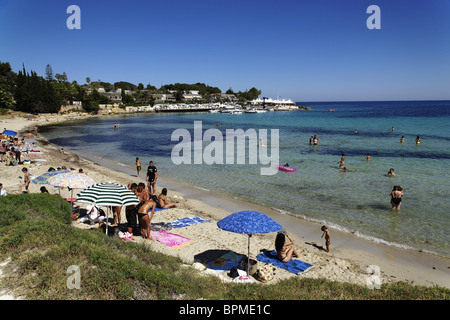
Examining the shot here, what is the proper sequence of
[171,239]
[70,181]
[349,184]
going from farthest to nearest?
[349,184]
[70,181]
[171,239]

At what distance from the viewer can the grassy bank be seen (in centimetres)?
473

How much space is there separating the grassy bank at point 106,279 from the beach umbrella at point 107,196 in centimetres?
127

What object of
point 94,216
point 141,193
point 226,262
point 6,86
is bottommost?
point 226,262

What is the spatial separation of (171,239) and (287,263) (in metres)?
3.83

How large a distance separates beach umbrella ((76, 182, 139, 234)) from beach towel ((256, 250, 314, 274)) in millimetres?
4200

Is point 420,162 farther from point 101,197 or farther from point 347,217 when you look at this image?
point 101,197

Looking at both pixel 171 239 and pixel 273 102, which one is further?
pixel 273 102

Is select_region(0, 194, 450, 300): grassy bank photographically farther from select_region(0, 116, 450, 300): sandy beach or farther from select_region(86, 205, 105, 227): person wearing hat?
select_region(86, 205, 105, 227): person wearing hat

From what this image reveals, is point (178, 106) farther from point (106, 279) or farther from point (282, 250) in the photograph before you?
point (106, 279)

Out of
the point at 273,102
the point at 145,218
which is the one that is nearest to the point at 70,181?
the point at 145,218

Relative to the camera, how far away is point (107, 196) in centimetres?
798

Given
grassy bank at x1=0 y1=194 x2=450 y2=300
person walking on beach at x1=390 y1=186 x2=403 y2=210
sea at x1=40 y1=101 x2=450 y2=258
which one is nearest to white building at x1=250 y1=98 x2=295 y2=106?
sea at x1=40 y1=101 x2=450 y2=258

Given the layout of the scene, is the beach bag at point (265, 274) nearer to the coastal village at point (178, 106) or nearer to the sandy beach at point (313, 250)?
the sandy beach at point (313, 250)

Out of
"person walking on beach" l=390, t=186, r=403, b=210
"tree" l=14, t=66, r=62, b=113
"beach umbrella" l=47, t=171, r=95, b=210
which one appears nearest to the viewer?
"beach umbrella" l=47, t=171, r=95, b=210
